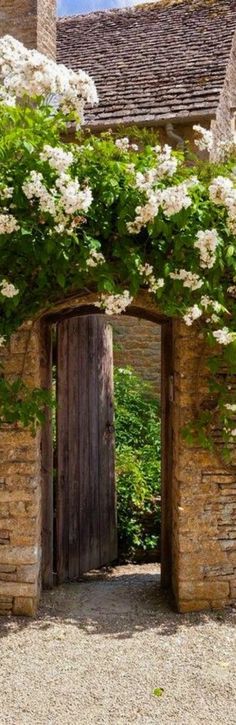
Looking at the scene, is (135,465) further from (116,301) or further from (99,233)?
(99,233)

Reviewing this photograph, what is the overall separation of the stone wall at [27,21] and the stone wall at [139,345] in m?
4.01

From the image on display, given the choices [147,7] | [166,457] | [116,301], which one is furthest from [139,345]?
[147,7]

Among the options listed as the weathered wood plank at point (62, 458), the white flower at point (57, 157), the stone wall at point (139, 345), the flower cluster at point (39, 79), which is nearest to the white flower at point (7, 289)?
the white flower at point (57, 157)

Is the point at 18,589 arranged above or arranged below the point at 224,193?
below

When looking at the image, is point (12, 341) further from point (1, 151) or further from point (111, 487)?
point (111, 487)

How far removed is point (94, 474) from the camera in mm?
6035

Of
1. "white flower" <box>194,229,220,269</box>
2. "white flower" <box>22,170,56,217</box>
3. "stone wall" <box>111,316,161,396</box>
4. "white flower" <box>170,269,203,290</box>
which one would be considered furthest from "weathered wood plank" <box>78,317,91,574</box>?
"stone wall" <box>111,316,161,396</box>

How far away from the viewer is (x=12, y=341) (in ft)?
14.8

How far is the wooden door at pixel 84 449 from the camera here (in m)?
5.52

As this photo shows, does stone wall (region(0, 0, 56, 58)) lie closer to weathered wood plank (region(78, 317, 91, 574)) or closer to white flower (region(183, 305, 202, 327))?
weathered wood plank (region(78, 317, 91, 574))

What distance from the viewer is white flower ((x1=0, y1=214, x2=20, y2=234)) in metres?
3.66

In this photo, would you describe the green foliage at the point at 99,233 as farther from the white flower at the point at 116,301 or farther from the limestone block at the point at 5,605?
the limestone block at the point at 5,605

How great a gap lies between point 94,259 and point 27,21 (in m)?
6.74

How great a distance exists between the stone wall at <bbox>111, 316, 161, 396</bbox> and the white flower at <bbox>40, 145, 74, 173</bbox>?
5814mm
